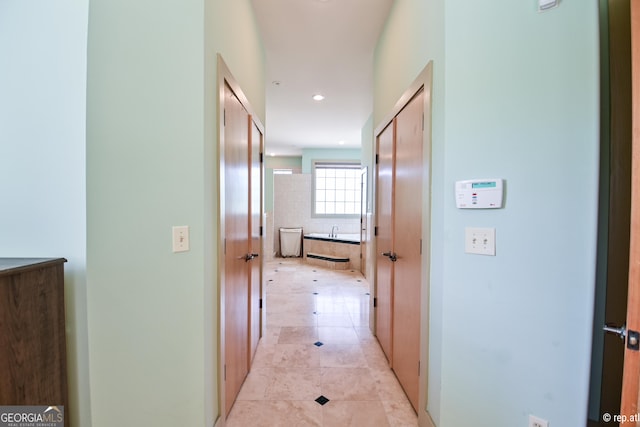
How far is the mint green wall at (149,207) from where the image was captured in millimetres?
1113

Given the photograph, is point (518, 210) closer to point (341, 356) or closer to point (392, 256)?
point (392, 256)

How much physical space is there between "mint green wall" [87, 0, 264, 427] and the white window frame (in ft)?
19.4

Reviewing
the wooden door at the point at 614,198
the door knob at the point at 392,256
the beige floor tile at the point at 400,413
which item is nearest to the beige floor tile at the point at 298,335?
the beige floor tile at the point at 400,413

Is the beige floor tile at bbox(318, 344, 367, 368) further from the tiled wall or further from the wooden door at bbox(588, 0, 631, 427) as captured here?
the tiled wall

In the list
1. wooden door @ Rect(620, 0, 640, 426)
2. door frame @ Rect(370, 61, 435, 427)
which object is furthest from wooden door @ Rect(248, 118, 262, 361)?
wooden door @ Rect(620, 0, 640, 426)

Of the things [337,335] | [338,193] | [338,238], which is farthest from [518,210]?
[338,193]

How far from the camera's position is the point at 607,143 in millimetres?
1063

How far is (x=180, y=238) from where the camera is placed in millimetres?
1218

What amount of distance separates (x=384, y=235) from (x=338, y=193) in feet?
16.3

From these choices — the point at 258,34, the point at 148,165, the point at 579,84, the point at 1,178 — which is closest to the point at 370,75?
the point at 258,34

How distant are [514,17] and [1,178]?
236 cm

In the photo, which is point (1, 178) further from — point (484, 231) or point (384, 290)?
point (384, 290)

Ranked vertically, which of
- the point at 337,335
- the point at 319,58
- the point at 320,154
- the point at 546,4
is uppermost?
the point at 319,58

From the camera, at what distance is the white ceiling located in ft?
7.01
